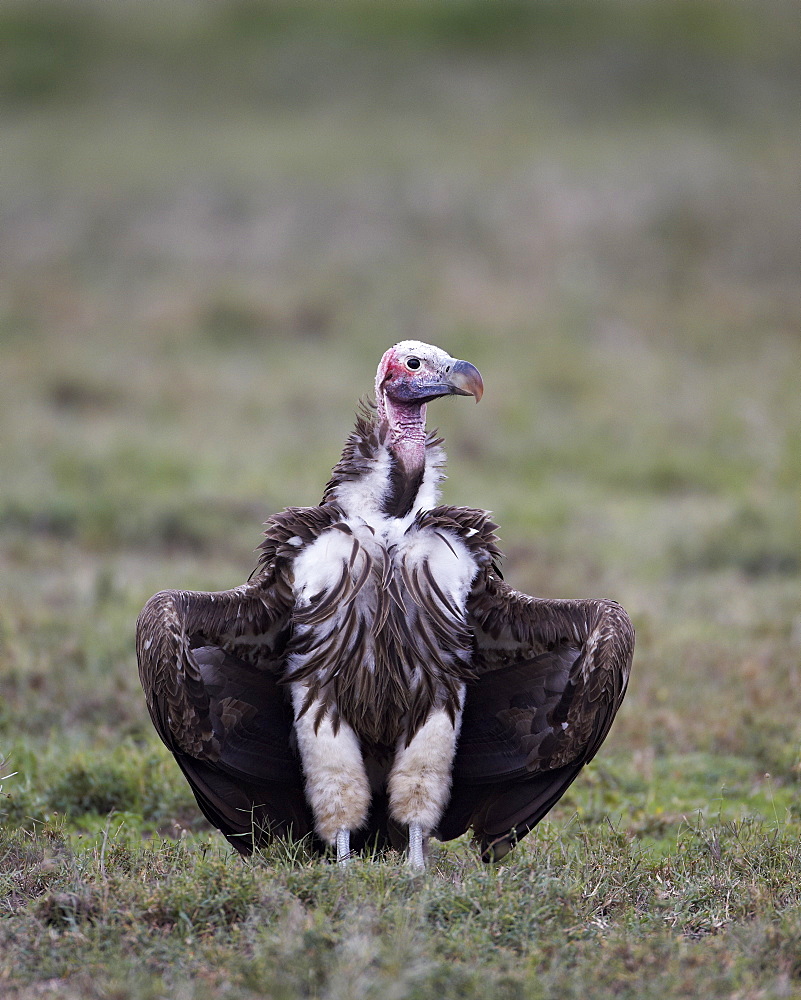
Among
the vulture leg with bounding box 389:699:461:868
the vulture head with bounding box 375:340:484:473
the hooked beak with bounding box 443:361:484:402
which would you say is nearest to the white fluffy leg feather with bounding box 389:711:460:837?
the vulture leg with bounding box 389:699:461:868

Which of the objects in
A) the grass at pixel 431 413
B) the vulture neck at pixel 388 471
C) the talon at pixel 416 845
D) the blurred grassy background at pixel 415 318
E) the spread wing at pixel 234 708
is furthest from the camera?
the blurred grassy background at pixel 415 318

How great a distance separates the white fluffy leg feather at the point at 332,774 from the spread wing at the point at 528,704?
0.39 metres

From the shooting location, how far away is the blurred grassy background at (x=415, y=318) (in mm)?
6750

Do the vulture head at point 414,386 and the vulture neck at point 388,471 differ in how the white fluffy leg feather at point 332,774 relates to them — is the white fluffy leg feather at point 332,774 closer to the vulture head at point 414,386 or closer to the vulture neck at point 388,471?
the vulture neck at point 388,471

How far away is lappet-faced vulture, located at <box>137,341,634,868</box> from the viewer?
4.30 metres

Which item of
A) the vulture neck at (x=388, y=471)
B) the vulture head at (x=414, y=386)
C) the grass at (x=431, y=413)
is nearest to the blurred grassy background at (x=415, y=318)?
the grass at (x=431, y=413)

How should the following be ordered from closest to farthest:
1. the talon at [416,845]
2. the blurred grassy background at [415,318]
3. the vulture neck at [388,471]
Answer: the talon at [416,845]
the vulture neck at [388,471]
the blurred grassy background at [415,318]

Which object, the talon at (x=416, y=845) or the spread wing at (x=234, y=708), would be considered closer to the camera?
the spread wing at (x=234, y=708)

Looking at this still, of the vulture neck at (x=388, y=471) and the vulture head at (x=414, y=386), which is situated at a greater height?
the vulture head at (x=414, y=386)

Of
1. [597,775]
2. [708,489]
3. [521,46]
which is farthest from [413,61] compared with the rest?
[597,775]

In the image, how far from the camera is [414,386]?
4633 millimetres

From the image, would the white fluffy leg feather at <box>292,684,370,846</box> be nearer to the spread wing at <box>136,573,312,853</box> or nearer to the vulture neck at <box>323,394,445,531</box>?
the spread wing at <box>136,573,312,853</box>

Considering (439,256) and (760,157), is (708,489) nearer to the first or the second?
(439,256)

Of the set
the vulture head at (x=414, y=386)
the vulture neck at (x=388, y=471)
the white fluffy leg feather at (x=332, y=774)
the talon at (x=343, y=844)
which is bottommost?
the talon at (x=343, y=844)
